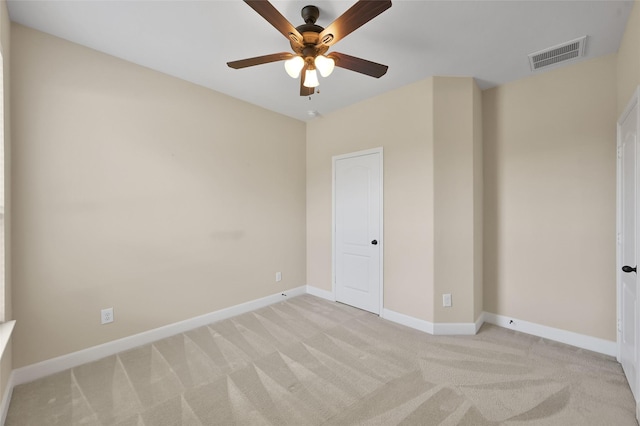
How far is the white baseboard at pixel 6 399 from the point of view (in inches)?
68.4

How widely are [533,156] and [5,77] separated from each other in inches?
180

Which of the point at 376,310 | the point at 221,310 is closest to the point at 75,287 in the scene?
the point at 221,310

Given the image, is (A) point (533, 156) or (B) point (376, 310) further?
(B) point (376, 310)

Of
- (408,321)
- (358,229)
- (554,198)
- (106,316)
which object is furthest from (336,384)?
(554,198)

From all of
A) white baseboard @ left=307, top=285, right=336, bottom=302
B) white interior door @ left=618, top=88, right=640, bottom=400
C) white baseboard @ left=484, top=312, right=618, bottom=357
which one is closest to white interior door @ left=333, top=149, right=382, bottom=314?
white baseboard @ left=307, top=285, right=336, bottom=302

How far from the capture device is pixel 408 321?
3.13 metres

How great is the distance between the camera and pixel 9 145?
2.04 m

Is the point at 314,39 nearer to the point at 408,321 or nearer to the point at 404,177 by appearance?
the point at 404,177

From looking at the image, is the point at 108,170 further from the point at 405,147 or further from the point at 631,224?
the point at 631,224

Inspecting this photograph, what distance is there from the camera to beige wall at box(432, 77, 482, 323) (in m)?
2.93

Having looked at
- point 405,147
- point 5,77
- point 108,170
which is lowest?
point 108,170

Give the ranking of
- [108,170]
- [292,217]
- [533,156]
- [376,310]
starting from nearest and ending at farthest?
[108,170] < [533,156] < [376,310] < [292,217]

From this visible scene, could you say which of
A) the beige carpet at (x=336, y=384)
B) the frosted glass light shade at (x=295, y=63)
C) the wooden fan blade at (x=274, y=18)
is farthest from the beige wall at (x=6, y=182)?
the frosted glass light shade at (x=295, y=63)

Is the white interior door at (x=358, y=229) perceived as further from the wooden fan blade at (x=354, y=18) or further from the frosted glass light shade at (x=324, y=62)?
the wooden fan blade at (x=354, y=18)
